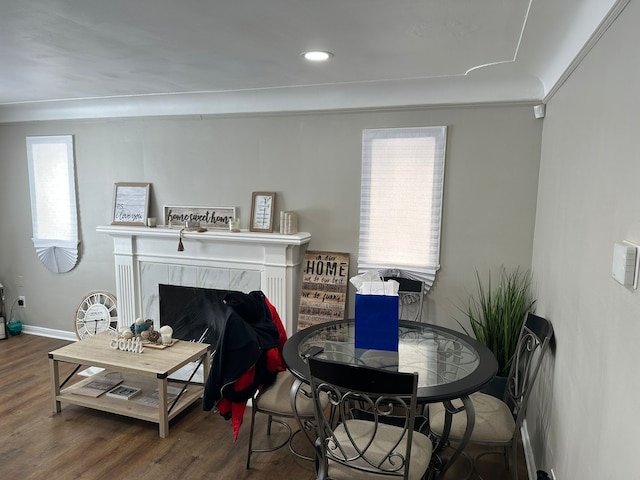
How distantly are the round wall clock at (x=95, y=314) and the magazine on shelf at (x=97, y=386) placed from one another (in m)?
0.95

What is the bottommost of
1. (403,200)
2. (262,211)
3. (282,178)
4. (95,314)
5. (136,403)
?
(136,403)

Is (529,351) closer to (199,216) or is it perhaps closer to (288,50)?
(288,50)

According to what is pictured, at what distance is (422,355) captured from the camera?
2.22 metres

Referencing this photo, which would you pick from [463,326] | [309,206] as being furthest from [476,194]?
[309,206]

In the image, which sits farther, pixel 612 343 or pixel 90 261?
pixel 90 261

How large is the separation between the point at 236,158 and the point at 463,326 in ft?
7.29

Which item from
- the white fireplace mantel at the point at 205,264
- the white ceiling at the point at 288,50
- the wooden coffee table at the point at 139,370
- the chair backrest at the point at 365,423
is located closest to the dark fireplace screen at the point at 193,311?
the white fireplace mantel at the point at 205,264

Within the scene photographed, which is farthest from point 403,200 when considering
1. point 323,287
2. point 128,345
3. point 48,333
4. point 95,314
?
point 48,333

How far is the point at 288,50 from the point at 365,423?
191cm

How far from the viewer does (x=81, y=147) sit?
4.06 meters

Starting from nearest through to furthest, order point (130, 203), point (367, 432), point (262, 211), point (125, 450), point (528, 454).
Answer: point (367, 432), point (528, 454), point (125, 450), point (262, 211), point (130, 203)

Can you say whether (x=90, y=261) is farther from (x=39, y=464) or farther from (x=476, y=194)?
(x=476, y=194)

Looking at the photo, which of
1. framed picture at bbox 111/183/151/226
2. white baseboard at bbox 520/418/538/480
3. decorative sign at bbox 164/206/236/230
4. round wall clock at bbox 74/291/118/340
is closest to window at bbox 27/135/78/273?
round wall clock at bbox 74/291/118/340

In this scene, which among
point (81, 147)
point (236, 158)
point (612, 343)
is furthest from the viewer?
point (81, 147)
